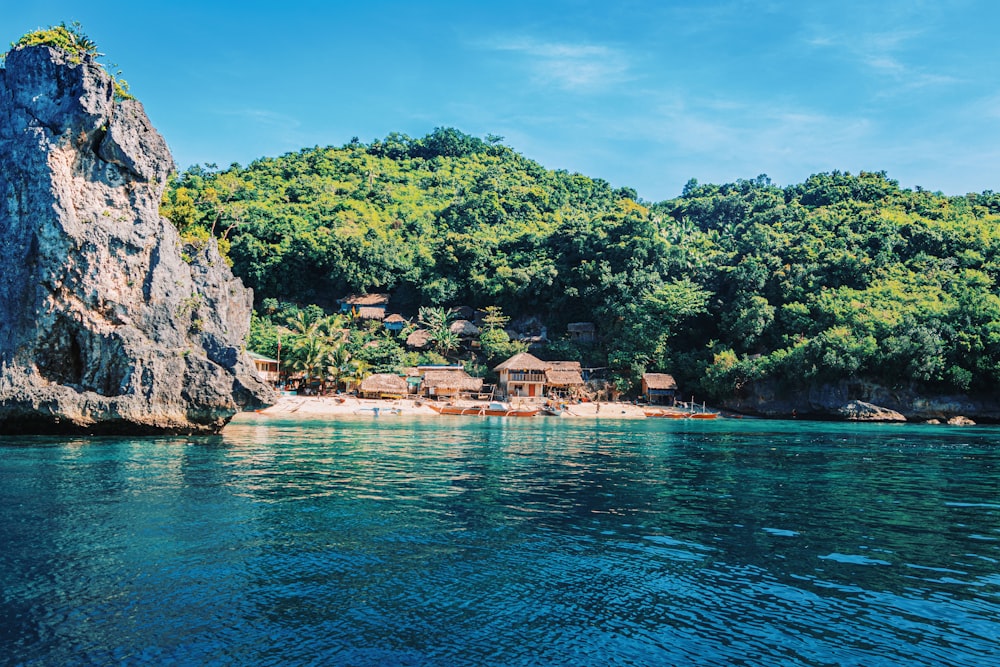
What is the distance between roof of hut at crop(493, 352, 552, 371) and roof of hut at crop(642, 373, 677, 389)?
7698 mm

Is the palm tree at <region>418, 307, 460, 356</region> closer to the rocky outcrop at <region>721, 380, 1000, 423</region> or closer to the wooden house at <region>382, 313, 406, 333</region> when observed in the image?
the wooden house at <region>382, 313, 406, 333</region>

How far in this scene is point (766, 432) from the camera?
3478 centimetres

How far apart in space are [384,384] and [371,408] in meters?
5.00

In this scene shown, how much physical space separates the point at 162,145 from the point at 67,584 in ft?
73.0

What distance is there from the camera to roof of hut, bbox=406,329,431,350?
188 feet

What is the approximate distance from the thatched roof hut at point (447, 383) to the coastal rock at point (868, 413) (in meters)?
26.4

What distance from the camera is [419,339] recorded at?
5747 cm

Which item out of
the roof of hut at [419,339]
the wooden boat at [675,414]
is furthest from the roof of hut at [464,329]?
the wooden boat at [675,414]

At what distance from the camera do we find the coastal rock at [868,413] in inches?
1747

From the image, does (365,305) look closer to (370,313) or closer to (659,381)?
(370,313)

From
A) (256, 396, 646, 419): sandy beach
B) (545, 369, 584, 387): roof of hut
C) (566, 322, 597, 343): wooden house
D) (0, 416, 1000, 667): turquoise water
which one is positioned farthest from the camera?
(566, 322, 597, 343): wooden house

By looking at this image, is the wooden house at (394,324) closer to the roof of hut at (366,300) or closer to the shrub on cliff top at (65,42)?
the roof of hut at (366,300)

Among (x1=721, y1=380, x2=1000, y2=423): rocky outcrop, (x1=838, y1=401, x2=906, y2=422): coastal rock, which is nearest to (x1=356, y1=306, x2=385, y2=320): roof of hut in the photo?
(x1=721, y1=380, x2=1000, y2=423): rocky outcrop

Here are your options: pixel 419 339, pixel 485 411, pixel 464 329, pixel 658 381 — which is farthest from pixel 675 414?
pixel 419 339
